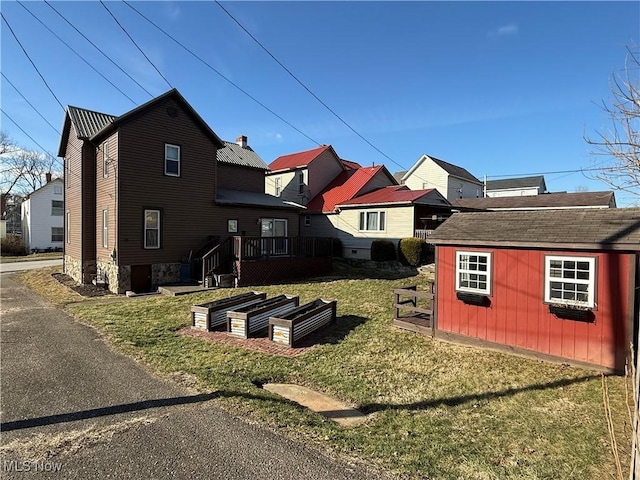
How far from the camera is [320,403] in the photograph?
532 cm

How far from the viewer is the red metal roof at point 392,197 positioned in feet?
67.9

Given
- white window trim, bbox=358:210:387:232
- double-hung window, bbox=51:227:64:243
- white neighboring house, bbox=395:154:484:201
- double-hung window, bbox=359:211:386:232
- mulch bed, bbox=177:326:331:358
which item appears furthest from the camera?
double-hung window, bbox=51:227:64:243

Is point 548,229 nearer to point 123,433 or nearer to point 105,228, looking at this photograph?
point 123,433

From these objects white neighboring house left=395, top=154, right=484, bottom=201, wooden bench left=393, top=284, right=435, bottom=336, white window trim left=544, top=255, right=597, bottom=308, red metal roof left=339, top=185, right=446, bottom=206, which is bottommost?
wooden bench left=393, top=284, right=435, bottom=336

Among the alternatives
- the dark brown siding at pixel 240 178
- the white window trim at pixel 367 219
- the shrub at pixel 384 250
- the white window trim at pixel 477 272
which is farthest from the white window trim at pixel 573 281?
the dark brown siding at pixel 240 178

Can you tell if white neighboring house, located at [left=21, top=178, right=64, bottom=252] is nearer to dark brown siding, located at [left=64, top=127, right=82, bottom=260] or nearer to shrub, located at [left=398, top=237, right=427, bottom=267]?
dark brown siding, located at [left=64, top=127, right=82, bottom=260]

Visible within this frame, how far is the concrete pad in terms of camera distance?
A: 4840 millimetres

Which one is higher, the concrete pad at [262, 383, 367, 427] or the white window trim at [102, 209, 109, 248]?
the white window trim at [102, 209, 109, 248]

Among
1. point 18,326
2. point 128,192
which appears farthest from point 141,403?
point 128,192

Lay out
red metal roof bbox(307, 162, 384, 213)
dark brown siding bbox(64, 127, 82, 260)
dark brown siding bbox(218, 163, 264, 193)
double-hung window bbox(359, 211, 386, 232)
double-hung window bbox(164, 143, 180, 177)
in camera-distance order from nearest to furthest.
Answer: double-hung window bbox(164, 143, 180, 177) < dark brown siding bbox(64, 127, 82, 260) < dark brown siding bbox(218, 163, 264, 193) < double-hung window bbox(359, 211, 386, 232) < red metal roof bbox(307, 162, 384, 213)

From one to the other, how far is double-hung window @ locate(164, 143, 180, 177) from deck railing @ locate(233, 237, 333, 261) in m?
4.03

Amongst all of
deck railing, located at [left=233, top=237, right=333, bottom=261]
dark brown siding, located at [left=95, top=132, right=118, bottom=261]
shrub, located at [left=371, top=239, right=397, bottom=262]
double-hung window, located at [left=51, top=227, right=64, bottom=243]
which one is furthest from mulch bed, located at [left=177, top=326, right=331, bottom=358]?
double-hung window, located at [left=51, top=227, right=64, bottom=243]

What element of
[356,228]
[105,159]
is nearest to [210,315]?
[105,159]

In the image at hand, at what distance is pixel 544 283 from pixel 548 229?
1.15 m
